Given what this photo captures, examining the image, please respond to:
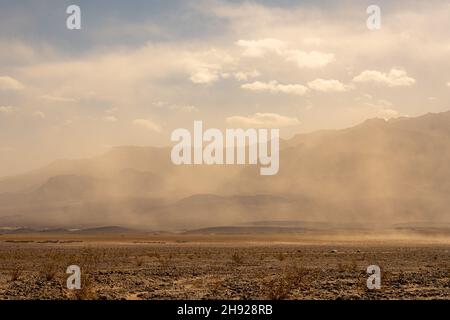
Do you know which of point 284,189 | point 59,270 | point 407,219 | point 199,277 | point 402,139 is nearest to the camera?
point 199,277

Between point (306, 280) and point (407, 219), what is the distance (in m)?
133

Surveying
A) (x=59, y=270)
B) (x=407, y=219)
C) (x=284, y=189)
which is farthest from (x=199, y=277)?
(x=284, y=189)

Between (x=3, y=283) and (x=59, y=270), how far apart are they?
5223mm

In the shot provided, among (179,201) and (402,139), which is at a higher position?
(402,139)

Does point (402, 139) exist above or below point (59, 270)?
above

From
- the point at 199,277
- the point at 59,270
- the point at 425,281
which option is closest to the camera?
the point at 425,281

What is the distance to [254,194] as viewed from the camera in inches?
7047

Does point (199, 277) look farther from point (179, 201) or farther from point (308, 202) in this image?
point (179, 201)
